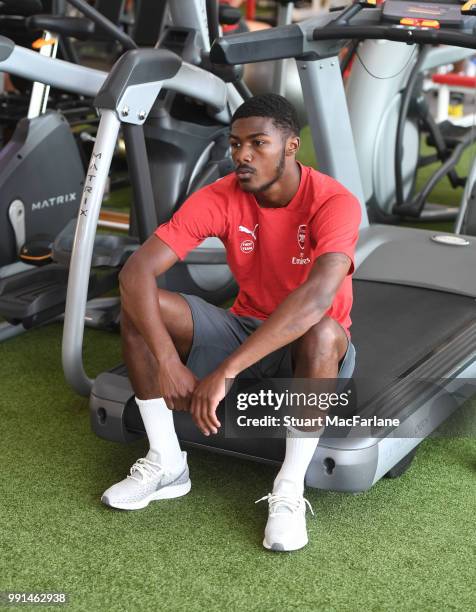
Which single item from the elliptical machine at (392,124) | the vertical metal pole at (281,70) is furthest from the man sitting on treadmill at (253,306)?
the vertical metal pole at (281,70)

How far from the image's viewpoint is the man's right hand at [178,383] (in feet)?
6.89

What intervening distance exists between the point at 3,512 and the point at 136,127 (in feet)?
3.73

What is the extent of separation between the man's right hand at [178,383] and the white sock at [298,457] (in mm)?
244

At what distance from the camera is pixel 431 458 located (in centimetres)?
251

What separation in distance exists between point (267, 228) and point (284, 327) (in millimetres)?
342

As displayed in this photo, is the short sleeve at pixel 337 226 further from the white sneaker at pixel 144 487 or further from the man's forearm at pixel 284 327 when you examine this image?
the white sneaker at pixel 144 487

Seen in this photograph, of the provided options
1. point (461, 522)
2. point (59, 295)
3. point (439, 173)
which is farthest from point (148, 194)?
point (439, 173)

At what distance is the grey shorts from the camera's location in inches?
87.8

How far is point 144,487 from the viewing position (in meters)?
2.25

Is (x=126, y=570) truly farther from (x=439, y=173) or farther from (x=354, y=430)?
(x=439, y=173)

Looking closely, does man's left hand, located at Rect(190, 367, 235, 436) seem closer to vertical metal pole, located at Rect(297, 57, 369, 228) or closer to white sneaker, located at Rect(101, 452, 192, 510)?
white sneaker, located at Rect(101, 452, 192, 510)

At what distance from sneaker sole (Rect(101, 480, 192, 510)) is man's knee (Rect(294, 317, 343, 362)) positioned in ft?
1.64

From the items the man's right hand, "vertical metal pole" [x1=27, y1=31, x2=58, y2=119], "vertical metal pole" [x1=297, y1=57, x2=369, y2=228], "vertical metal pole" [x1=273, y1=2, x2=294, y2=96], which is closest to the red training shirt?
the man's right hand

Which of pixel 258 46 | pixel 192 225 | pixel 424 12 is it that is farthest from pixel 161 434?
pixel 424 12
